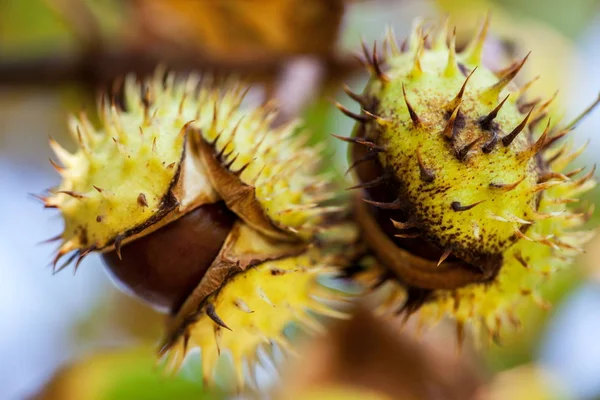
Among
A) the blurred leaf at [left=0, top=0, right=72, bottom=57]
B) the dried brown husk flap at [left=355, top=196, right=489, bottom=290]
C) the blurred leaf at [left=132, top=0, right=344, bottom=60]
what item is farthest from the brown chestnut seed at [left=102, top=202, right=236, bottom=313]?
the blurred leaf at [left=0, top=0, right=72, bottom=57]

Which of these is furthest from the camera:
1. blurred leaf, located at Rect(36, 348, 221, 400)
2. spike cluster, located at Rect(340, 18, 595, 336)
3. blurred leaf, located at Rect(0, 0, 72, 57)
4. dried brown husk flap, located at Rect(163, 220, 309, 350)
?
blurred leaf, located at Rect(0, 0, 72, 57)

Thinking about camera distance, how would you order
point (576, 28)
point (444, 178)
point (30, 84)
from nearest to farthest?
point (444, 178), point (30, 84), point (576, 28)

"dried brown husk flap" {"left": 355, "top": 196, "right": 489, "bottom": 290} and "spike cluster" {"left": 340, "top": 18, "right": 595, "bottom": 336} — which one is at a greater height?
"spike cluster" {"left": 340, "top": 18, "right": 595, "bottom": 336}

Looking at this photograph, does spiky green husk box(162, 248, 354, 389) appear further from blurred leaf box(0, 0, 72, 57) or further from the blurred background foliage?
blurred leaf box(0, 0, 72, 57)

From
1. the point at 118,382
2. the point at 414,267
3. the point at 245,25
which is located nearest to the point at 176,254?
the point at 414,267

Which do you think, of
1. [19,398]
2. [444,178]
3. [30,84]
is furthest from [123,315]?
[444,178]

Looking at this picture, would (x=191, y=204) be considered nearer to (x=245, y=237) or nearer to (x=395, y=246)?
(x=245, y=237)

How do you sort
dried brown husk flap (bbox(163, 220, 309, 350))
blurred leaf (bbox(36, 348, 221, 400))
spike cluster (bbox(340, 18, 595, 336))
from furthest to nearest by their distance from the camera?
blurred leaf (bbox(36, 348, 221, 400)) → dried brown husk flap (bbox(163, 220, 309, 350)) → spike cluster (bbox(340, 18, 595, 336))
